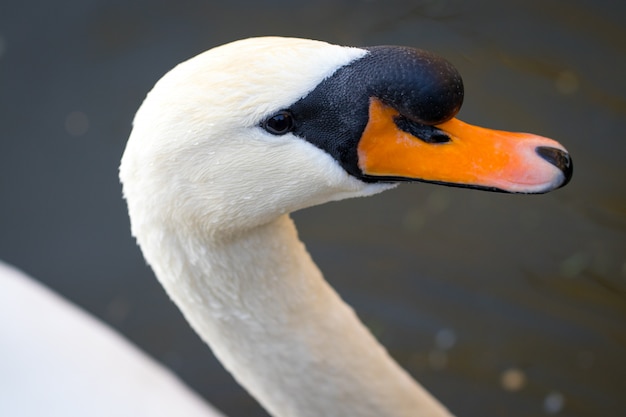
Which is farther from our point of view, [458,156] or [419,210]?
[419,210]

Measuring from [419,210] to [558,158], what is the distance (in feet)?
8.41

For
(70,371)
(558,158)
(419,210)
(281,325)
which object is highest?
(558,158)

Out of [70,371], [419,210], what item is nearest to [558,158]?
[70,371]

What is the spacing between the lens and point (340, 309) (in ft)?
8.32

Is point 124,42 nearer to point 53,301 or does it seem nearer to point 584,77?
point 53,301

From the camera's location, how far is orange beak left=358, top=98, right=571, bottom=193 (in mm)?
1851

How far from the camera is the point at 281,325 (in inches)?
94.0

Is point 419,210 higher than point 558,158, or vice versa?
point 558,158

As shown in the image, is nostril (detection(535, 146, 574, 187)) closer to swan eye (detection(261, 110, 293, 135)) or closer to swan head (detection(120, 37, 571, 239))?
swan head (detection(120, 37, 571, 239))

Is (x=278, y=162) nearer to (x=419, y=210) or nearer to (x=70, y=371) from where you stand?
(x=70, y=371)

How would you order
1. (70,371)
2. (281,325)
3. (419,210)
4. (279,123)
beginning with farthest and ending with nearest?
(419,210) < (70,371) < (281,325) < (279,123)

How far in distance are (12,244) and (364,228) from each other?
6.50 ft

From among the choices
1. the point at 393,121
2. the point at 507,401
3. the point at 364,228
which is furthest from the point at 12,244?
the point at 393,121

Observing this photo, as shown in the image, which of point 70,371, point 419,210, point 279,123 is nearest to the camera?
point 279,123
